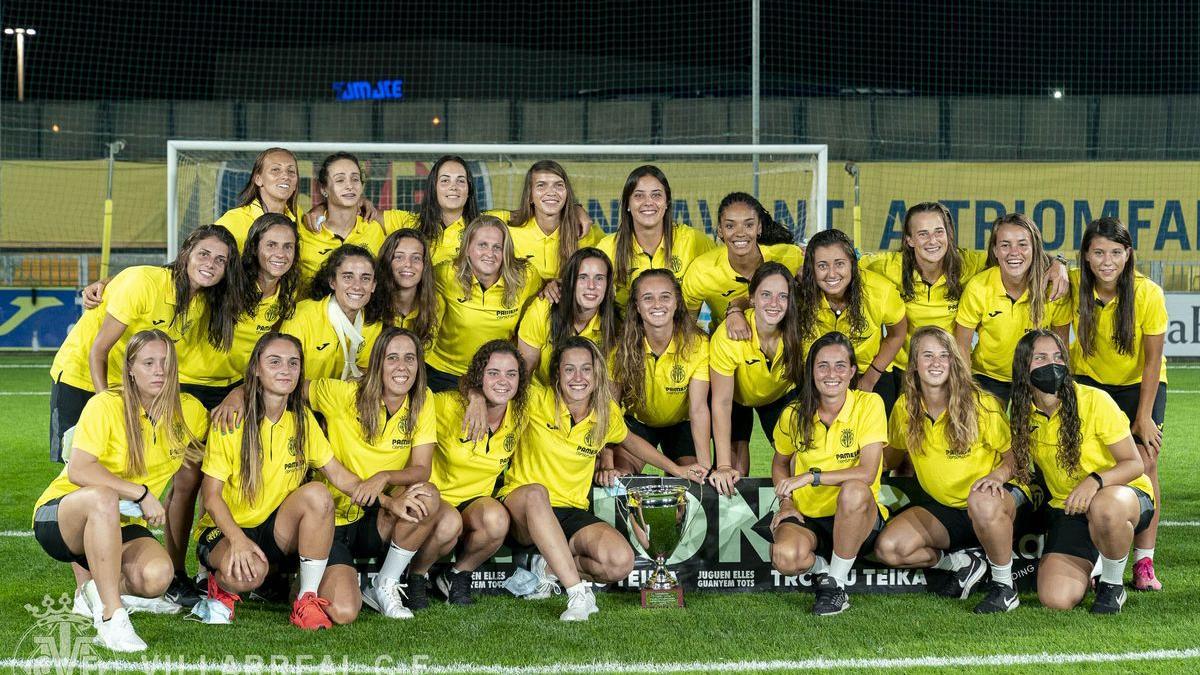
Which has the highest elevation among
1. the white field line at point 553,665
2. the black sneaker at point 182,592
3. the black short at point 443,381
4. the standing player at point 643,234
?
the standing player at point 643,234

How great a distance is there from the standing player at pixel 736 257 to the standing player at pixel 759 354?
0.21m

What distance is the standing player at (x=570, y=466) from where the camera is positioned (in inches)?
158

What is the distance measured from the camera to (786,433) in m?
4.22

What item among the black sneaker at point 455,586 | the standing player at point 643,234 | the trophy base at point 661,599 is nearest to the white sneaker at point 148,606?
the black sneaker at point 455,586

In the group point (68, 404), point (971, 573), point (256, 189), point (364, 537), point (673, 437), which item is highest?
point (256, 189)

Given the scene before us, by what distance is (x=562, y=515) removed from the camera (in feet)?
13.6

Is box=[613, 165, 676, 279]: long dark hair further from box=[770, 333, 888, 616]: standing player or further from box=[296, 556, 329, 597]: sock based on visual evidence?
box=[296, 556, 329, 597]: sock

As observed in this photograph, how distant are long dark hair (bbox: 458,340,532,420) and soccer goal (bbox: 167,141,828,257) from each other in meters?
2.15

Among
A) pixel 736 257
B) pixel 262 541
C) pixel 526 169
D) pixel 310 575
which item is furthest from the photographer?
pixel 526 169

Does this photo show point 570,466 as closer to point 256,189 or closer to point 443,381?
point 443,381

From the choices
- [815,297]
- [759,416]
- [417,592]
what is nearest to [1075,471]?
[815,297]

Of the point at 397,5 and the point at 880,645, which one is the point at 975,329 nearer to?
the point at 880,645

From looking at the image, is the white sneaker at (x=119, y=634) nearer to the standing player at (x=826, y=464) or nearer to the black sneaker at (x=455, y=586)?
the black sneaker at (x=455, y=586)

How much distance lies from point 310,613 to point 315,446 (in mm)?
539
